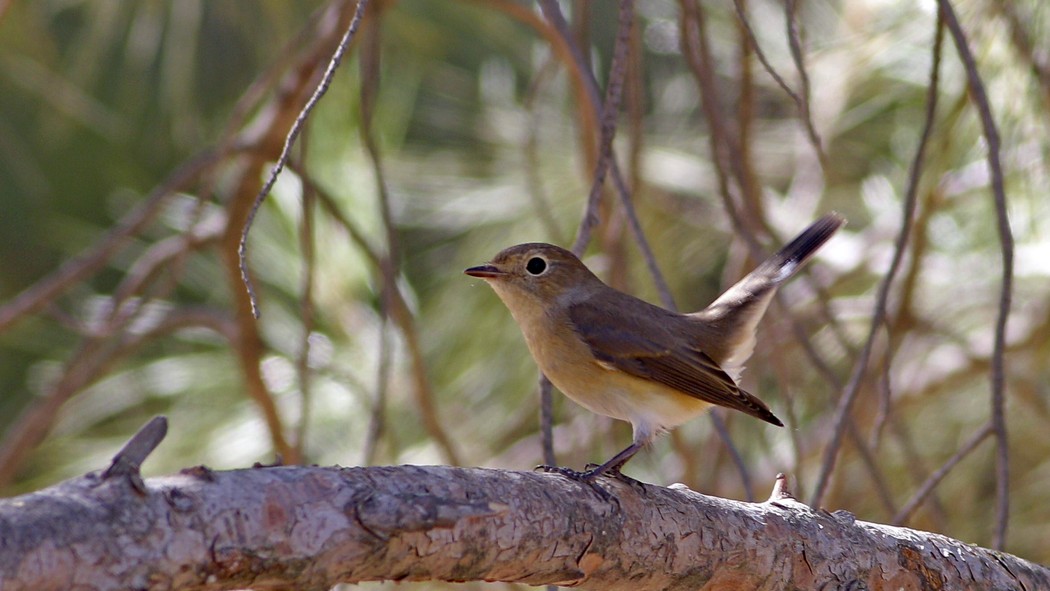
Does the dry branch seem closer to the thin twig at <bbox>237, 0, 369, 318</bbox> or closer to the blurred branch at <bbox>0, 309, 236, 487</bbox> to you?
the thin twig at <bbox>237, 0, 369, 318</bbox>

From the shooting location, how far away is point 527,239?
435 cm

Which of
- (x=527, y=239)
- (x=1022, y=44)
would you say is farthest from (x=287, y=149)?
(x=527, y=239)

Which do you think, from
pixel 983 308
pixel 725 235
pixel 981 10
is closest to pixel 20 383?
pixel 725 235

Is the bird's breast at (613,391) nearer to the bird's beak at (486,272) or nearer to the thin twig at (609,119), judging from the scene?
the bird's beak at (486,272)

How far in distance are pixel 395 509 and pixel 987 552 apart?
3.95 ft

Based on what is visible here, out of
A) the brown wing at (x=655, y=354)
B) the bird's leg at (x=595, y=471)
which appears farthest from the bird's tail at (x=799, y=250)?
the bird's leg at (x=595, y=471)

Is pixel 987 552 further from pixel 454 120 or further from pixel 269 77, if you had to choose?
pixel 454 120

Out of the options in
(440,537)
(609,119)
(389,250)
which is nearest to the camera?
(440,537)

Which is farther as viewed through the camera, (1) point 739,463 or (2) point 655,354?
(2) point 655,354

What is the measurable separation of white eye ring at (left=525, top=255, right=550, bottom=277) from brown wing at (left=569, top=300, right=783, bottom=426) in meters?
0.12

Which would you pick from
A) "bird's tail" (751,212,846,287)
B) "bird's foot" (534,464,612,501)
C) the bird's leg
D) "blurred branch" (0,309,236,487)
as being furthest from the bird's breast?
"blurred branch" (0,309,236,487)

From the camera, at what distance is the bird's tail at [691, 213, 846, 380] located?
301cm

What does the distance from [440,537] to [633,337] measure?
1.40m

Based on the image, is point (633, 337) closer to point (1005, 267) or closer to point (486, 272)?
point (486, 272)
